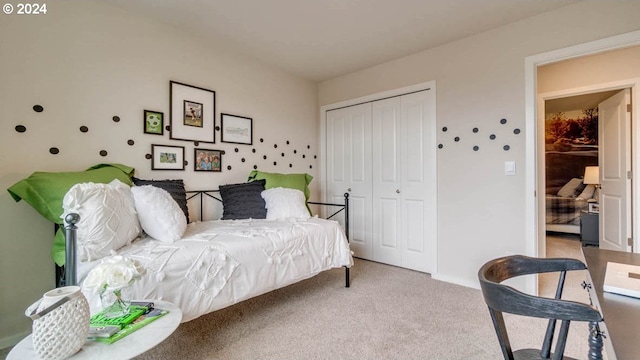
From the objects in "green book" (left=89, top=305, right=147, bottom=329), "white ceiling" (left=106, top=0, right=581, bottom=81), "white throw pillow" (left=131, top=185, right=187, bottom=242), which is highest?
"white ceiling" (left=106, top=0, right=581, bottom=81)

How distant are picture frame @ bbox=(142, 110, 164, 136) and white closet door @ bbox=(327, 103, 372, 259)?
2.11 metres

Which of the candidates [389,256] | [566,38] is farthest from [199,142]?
[566,38]

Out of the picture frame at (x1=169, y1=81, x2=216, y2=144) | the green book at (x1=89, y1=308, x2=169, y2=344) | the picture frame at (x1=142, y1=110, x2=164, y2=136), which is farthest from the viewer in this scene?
the picture frame at (x1=169, y1=81, x2=216, y2=144)

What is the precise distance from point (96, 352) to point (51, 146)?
5.62 ft

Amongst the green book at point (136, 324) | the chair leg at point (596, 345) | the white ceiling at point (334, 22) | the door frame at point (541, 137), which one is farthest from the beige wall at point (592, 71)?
the green book at point (136, 324)

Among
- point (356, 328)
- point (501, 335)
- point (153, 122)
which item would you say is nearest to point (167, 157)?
point (153, 122)

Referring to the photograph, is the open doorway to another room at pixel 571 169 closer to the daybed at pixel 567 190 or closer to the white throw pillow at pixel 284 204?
the daybed at pixel 567 190

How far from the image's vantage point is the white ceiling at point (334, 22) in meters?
2.29

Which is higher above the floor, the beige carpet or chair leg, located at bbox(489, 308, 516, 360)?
chair leg, located at bbox(489, 308, 516, 360)

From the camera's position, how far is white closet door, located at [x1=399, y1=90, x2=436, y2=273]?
3.11 m

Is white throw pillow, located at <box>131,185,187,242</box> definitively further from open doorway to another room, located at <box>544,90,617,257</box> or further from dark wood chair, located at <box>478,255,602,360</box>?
open doorway to another room, located at <box>544,90,617,257</box>

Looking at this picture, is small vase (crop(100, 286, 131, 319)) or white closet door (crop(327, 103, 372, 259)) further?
white closet door (crop(327, 103, 372, 259))

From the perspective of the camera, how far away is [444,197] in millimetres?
2996

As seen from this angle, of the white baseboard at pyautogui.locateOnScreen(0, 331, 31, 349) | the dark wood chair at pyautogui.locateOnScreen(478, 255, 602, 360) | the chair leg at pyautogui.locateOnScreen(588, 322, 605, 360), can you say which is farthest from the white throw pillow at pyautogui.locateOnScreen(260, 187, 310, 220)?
the chair leg at pyautogui.locateOnScreen(588, 322, 605, 360)
